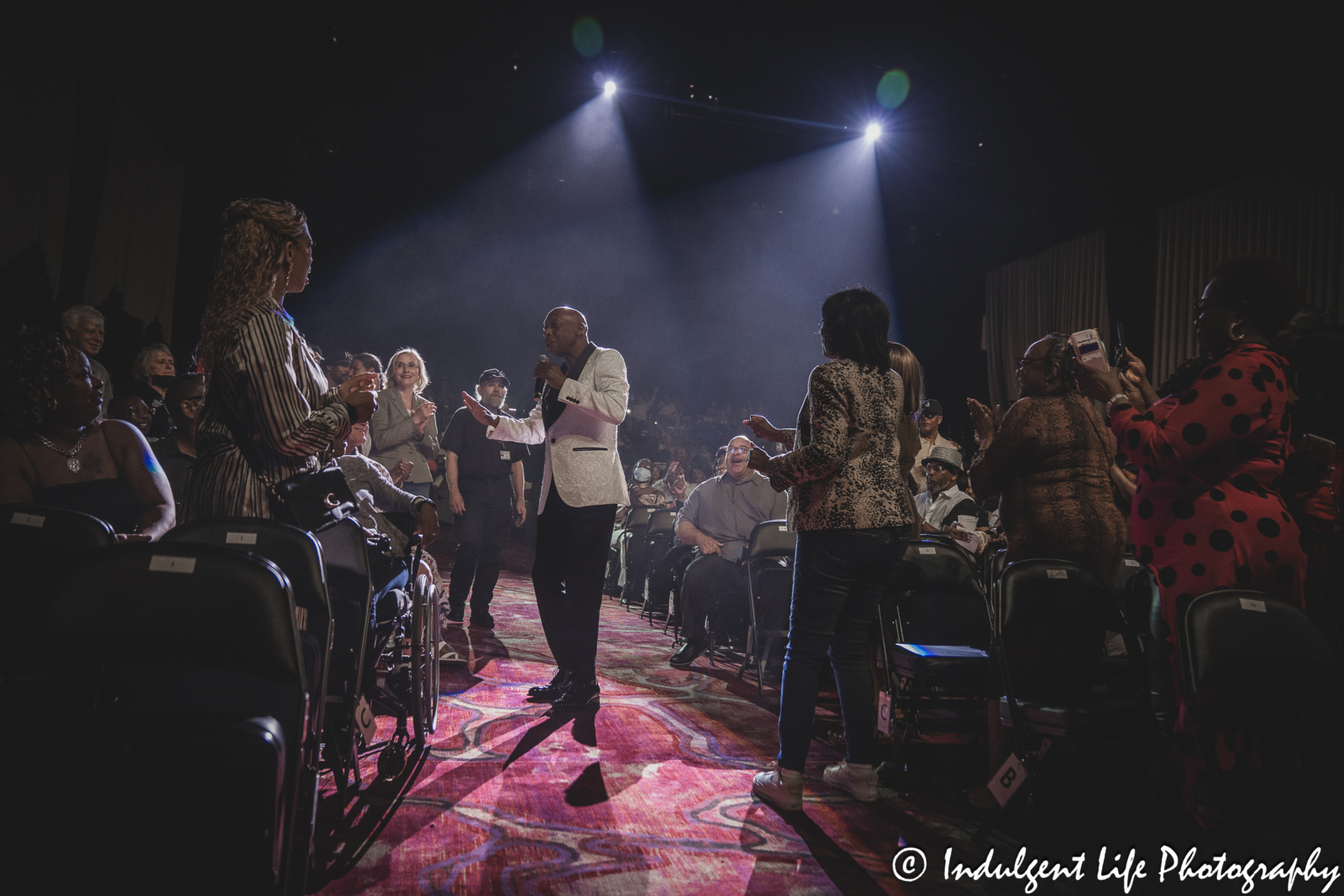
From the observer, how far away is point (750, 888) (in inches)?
78.0

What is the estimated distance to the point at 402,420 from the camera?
17.2 ft

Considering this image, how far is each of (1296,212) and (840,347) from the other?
6.40 metres

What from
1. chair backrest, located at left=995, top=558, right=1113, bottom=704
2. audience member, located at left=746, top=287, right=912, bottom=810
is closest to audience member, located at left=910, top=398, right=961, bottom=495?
chair backrest, located at left=995, top=558, right=1113, bottom=704

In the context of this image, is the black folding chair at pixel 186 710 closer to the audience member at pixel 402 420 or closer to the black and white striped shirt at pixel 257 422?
the black and white striped shirt at pixel 257 422

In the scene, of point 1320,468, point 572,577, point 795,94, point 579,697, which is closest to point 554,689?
point 579,697

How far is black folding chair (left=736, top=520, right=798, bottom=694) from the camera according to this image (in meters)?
4.41

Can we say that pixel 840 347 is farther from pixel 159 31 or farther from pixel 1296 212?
pixel 159 31

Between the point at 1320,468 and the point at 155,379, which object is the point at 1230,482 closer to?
the point at 1320,468

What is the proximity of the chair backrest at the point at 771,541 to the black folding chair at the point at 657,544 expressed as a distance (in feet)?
10.1

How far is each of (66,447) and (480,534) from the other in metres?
Answer: 3.17

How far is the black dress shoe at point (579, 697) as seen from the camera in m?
3.52

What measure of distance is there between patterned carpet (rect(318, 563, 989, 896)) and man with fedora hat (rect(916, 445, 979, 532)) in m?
1.92

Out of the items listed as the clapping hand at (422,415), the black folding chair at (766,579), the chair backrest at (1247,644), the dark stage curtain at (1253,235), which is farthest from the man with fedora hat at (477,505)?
the dark stage curtain at (1253,235)

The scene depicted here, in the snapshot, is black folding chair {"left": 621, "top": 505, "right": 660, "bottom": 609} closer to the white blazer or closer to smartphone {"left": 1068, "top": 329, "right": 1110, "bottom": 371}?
the white blazer
